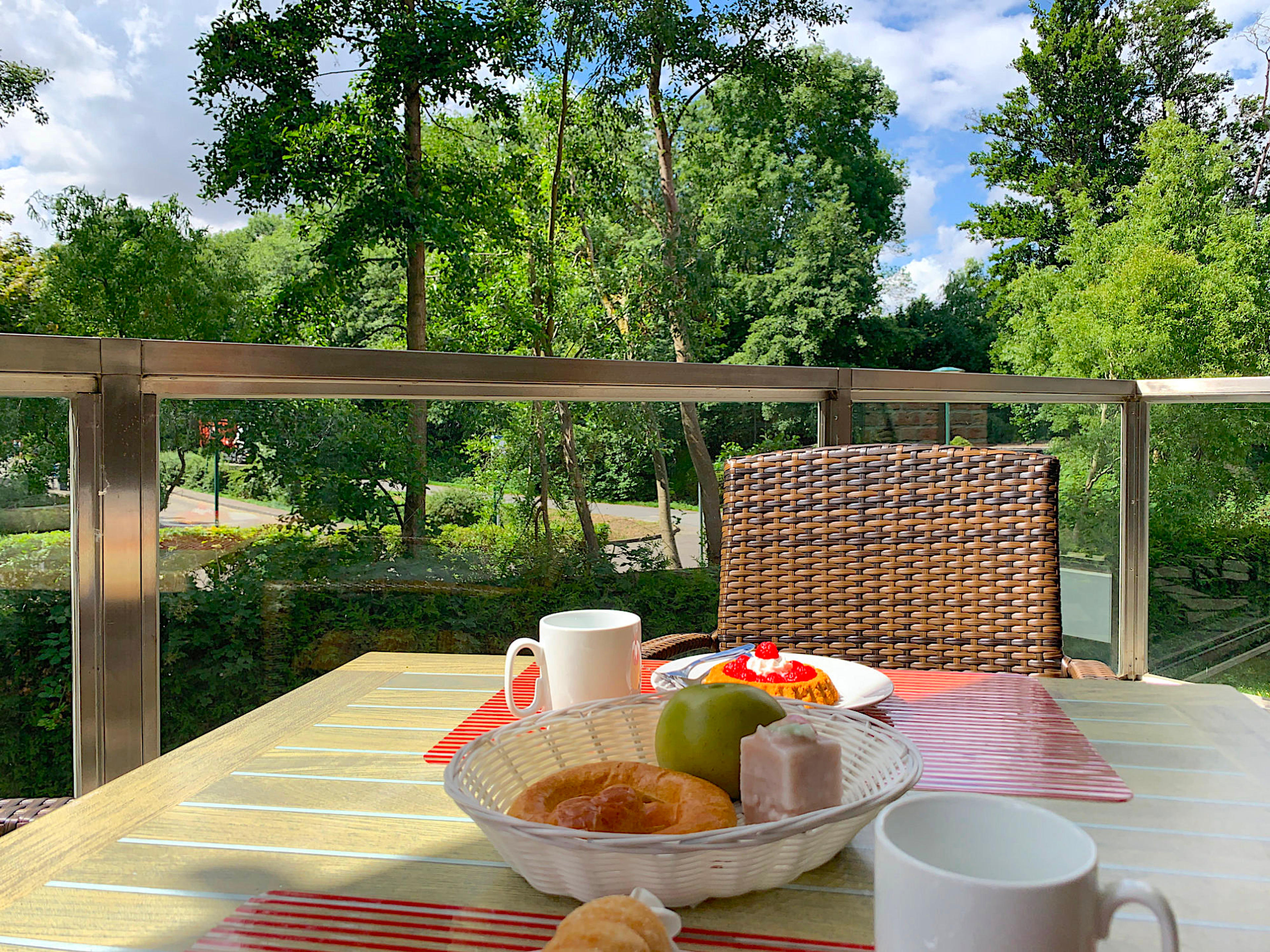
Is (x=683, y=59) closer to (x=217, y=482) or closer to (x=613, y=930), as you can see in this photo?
(x=217, y=482)

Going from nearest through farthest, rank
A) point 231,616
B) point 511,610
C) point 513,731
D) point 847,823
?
point 847,823 < point 513,731 < point 231,616 < point 511,610

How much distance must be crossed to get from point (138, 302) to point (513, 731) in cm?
1281

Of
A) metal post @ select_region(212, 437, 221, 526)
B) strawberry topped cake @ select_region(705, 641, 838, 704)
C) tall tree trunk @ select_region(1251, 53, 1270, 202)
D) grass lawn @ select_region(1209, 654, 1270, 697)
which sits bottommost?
grass lawn @ select_region(1209, 654, 1270, 697)

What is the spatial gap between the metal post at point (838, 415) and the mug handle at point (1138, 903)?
1836mm

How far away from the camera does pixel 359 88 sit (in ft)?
31.8

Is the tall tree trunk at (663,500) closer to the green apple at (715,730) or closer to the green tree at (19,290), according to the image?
the green apple at (715,730)

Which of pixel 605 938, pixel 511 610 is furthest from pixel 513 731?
pixel 511 610

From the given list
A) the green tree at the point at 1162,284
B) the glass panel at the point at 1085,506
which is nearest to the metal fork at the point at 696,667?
the glass panel at the point at 1085,506

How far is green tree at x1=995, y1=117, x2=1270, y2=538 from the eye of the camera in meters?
14.3

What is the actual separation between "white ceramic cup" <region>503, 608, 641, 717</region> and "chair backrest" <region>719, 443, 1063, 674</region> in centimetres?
61

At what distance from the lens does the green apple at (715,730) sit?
0.61m

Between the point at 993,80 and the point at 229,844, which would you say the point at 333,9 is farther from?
the point at 993,80

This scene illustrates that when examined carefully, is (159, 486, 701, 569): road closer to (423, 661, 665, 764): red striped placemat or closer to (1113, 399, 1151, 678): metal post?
(423, 661, 665, 764): red striped placemat

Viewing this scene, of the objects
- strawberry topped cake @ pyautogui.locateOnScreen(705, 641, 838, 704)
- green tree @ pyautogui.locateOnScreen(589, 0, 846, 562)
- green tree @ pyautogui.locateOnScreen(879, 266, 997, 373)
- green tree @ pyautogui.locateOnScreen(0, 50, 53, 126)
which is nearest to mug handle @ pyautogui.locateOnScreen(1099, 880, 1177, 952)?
strawberry topped cake @ pyautogui.locateOnScreen(705, 641, 838, 704)
